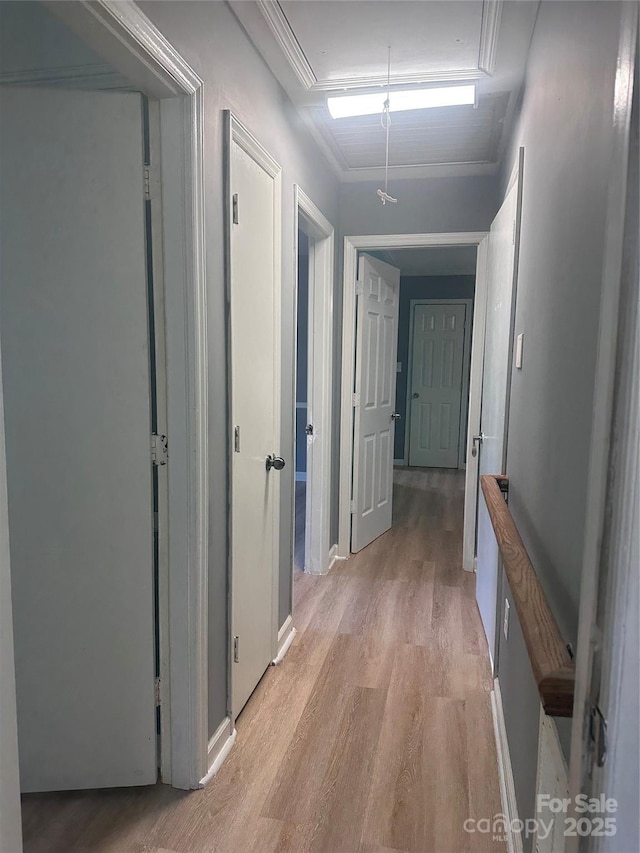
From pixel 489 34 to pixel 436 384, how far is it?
5.31 meters

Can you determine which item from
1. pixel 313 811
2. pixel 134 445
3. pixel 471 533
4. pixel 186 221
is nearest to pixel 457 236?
pixel 471 533

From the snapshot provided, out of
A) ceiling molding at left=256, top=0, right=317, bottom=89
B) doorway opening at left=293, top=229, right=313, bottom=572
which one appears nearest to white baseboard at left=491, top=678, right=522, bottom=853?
ceiling molding at left=256, top=0, right=317, bottom=89

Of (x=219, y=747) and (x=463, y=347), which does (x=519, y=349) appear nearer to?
(x=219, y=747)

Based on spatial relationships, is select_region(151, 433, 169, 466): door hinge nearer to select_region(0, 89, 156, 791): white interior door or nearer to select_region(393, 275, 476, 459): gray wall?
select_region(0, 89, 156, 791): white interior door

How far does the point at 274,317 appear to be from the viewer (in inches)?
92.7

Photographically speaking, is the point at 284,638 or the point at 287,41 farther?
the point at 284,638

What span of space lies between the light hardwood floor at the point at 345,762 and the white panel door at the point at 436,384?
4091 mm

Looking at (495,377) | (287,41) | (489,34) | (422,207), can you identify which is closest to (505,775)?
(495,377)

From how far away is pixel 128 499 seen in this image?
167 cm

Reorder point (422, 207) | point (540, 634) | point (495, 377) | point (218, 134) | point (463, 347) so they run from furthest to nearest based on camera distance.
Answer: point (463, 347)
point (422, 207)
point (495, 377)
point (218, 134)
point (540, 634)

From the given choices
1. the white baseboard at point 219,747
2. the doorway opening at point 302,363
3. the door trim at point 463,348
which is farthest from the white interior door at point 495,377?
the door trim at point 463,348

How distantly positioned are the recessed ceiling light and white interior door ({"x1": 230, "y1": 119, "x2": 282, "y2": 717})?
17.7 inches

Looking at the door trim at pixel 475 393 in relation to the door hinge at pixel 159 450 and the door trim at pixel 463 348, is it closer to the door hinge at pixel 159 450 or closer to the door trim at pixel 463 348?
the door hinge at pixel 159 450

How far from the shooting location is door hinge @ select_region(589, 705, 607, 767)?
0.62 m
